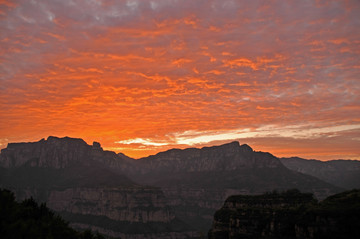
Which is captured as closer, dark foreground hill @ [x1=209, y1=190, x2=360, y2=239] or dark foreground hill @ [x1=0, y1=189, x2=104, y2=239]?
dark foreground hill @ [x1=0, y1=189, x2=104, y2=239]

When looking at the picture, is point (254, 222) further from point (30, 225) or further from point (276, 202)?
point (30, 225)

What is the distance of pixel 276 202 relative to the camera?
152 metres

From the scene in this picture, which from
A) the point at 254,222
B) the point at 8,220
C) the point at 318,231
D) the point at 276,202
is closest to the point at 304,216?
the point at 318,231

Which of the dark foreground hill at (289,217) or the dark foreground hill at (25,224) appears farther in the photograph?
the dark foreground hill at (289,217)

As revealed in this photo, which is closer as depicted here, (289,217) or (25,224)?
(25,224)

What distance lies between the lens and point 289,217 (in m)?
121

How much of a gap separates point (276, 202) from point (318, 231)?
170ft

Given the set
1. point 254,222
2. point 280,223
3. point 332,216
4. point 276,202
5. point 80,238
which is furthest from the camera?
point 276,202

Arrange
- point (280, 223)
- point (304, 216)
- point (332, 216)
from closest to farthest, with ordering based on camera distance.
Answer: point (332, 216)
point (304, 216)
point (280, 223)

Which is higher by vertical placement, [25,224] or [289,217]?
[25,224]

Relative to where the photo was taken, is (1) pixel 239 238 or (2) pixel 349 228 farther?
(1) pixel 239 238

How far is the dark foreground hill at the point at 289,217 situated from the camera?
9756cm

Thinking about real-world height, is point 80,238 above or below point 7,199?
below

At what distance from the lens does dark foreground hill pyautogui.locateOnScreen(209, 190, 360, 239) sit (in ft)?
320
